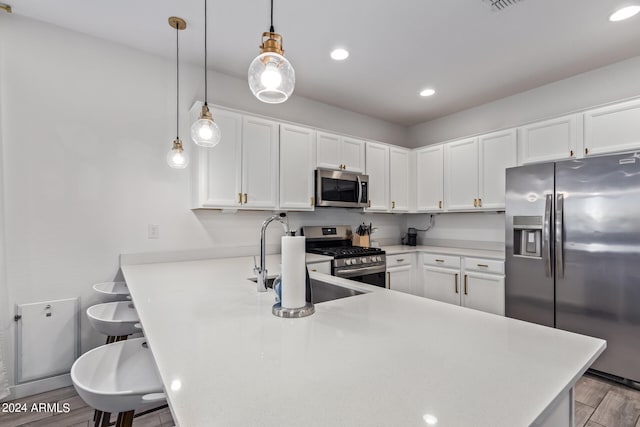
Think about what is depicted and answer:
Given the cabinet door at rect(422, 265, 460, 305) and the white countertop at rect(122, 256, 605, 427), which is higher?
the white countertop at rect(122, 256, 605, 427)

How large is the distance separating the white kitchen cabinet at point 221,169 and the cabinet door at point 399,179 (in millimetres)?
2069

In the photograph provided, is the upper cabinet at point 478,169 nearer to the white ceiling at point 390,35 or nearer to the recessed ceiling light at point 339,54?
the white ceiling at point 390,35

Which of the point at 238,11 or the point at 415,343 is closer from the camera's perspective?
the point at 415,343

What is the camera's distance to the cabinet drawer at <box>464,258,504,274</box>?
3059 mm

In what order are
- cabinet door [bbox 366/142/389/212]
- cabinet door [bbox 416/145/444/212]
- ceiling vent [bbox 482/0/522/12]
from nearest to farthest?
ceiling vent [bbox 482/0/522/12], cabinet door [bbox 366/142/389/212], cabinet door [bbox 416/145/444/212]

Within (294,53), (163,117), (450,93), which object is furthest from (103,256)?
(450,93)

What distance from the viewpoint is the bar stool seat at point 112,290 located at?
2151 mm

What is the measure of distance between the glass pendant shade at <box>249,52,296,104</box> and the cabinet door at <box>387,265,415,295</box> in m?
2.74

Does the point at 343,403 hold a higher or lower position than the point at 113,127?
lower

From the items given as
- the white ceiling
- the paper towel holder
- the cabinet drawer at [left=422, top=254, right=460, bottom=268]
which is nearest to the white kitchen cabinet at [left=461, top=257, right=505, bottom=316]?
the cabinet drawer at [left=422, top=254, right=460, bottom=268]

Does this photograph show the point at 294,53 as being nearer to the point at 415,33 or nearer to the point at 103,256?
the point at 415,33

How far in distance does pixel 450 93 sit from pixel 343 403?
3685mm

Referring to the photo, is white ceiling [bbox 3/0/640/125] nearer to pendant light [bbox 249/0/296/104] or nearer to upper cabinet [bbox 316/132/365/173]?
upper cabinet [bbox 316/132/365/173]

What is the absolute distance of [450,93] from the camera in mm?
3518
